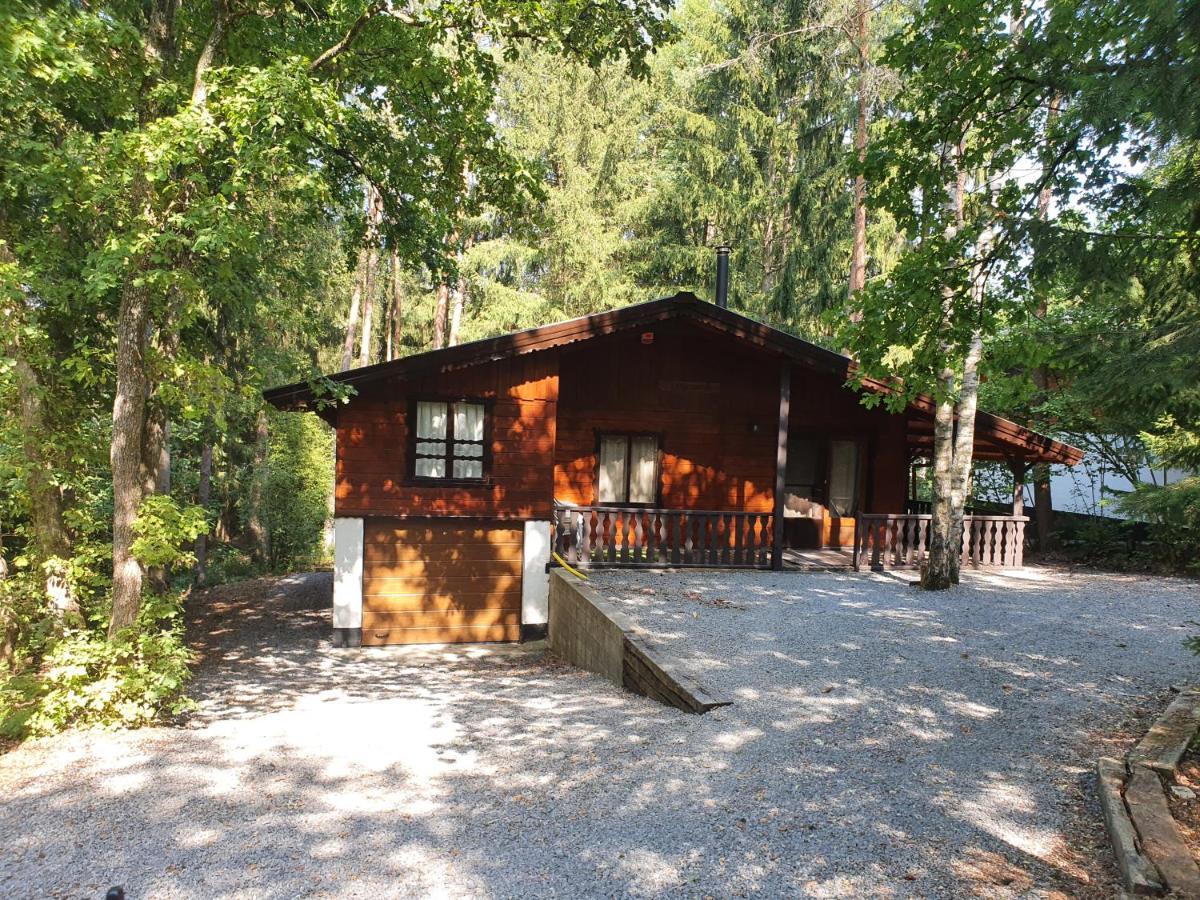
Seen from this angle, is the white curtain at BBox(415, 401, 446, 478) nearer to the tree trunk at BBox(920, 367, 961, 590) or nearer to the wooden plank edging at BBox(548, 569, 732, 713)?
the wooden plank edging at BBox(548, 569, 732, 713)

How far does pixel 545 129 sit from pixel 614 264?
16.8 feet

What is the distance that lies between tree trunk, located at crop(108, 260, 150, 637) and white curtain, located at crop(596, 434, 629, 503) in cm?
795

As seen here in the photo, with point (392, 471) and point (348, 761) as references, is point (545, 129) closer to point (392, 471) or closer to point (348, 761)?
point (392, 471)

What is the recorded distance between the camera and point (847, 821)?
425 cm

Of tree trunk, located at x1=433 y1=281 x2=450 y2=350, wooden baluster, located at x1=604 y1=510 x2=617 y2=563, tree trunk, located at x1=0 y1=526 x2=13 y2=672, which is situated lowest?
tree trunk, located at x1=0 y1=526 x2=13 y2=672

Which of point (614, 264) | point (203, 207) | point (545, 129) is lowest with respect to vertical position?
point (203, 207)

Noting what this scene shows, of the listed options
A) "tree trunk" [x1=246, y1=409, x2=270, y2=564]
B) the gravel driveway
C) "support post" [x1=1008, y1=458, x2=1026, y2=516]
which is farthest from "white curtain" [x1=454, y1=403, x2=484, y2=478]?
"tree trunk" [x1=246, y1=409, x2=270, y2=564]

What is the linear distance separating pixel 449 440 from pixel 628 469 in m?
3.82

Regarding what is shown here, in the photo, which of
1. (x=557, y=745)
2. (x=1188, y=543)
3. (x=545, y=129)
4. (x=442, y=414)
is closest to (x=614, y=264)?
(x=545, y=129)

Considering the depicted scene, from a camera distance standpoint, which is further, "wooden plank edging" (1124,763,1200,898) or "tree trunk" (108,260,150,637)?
"tree trunk" (108,260,150,637)

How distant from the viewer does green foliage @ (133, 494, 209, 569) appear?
7242mm

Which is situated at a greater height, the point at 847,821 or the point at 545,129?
the point at 545,129

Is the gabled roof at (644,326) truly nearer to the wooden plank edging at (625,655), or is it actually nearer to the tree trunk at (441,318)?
the wooden plank edging at (625,655)

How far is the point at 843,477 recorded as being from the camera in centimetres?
1486
